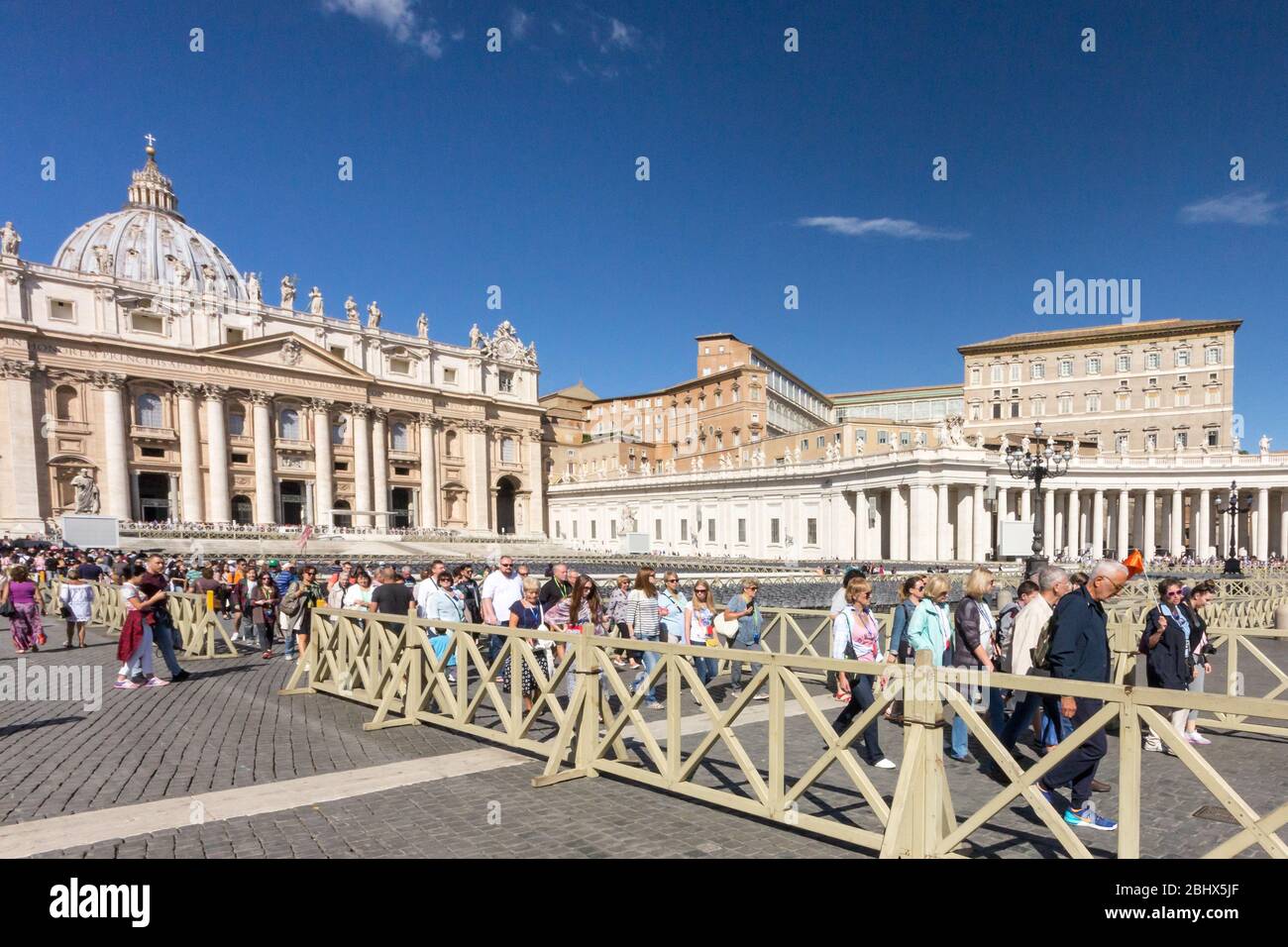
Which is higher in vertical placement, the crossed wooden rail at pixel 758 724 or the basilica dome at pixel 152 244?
the basilica dome at pixel 152 244

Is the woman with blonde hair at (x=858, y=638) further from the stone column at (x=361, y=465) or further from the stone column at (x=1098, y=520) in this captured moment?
the stone column at (x=361, y=465)

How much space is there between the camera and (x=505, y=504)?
7725cm

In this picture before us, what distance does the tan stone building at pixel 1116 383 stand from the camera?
56.9 m

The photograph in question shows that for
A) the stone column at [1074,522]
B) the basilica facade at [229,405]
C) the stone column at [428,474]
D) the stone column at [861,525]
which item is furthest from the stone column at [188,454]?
the stone column at [1074,522]

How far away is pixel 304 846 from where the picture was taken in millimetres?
4488

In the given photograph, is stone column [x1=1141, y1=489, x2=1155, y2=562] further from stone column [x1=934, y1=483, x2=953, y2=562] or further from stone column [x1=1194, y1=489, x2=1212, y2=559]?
stone column [x1=934, y1=483, x2=953, y2=562]

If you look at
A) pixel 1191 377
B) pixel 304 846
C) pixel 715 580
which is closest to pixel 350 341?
pixel 715 580

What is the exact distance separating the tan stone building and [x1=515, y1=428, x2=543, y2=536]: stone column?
45563 millimetres

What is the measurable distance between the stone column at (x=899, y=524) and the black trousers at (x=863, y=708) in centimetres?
3913

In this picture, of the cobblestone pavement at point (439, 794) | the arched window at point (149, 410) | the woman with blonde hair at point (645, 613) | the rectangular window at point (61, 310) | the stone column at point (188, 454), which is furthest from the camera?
the stone column at point (188, 454)

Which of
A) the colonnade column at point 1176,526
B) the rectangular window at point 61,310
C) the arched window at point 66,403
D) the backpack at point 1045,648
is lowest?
the colonnade column at point 1176,526

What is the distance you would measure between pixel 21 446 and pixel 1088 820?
6342 centimetres

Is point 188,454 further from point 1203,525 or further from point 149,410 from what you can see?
point 1203,525

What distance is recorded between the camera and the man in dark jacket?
487 centimetres
